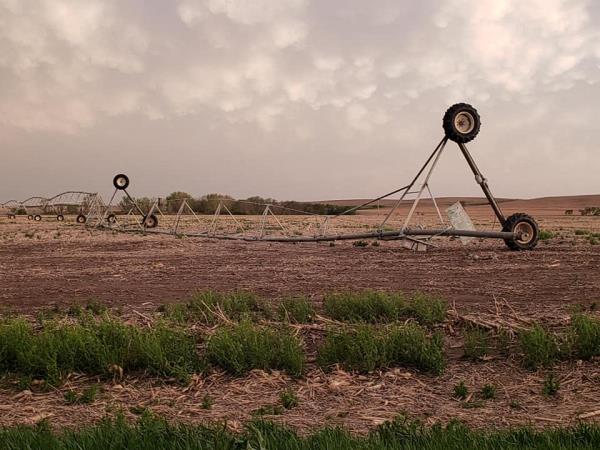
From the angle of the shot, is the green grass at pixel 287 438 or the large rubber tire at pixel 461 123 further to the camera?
the large rubber tire at pixel 461 123

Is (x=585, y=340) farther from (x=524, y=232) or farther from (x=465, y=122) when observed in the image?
(x=524, y=232)

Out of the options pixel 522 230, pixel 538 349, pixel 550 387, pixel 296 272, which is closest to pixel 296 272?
pixel 296 272

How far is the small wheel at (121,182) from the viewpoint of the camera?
122 feet

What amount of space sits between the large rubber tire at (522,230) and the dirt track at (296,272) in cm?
36

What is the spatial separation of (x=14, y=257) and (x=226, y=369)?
15.1 metres

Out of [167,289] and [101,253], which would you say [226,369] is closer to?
[167,289]

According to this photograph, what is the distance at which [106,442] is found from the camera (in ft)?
12.8

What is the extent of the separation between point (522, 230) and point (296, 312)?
12242 mm

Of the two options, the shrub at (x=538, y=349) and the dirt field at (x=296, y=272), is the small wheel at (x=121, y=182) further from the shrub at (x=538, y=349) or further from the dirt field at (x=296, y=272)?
the shrub at (x=538, y=349)

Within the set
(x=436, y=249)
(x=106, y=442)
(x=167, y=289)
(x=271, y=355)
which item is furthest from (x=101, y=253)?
(x=106, y=442)

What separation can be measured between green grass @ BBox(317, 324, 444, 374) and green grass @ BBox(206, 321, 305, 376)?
339 mm

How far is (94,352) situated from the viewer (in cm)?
606

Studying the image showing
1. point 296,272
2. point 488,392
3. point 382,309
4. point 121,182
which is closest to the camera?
point 488,392

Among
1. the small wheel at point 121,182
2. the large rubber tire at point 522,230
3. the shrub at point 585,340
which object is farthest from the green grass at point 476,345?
the small wheel at point 121,182
